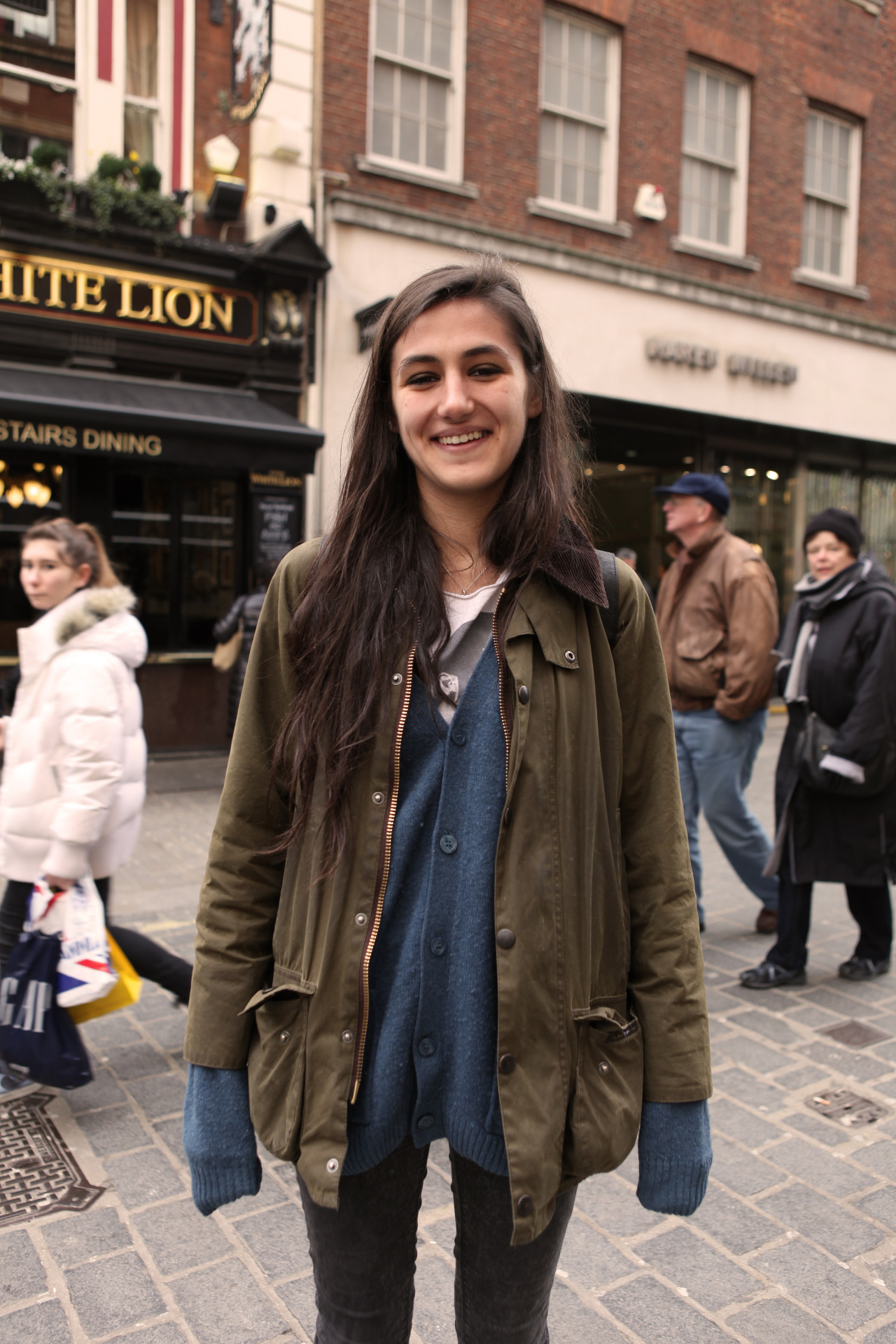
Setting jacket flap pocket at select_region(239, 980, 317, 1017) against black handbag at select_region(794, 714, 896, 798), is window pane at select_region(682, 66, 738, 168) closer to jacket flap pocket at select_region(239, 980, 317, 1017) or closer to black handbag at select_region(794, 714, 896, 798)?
black handbag at select_region(794, 714, 896, 798)

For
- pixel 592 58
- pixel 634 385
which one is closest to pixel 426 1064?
pixel 634 385

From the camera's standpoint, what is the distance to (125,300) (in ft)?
29.7

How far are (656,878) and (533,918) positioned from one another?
25 centimetres

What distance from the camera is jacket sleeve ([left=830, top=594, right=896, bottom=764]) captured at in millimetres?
4227

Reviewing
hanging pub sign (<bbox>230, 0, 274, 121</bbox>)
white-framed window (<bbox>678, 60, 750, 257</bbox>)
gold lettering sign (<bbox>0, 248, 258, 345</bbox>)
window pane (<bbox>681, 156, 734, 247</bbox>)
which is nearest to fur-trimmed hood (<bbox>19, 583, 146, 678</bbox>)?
gold lettering sign (<bbox>0, 248, 258, 345</bbox>)

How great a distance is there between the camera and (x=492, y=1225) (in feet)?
5.08

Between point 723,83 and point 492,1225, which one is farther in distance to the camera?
point 723,83

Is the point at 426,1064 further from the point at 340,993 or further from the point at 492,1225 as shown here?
the point at 492,1225

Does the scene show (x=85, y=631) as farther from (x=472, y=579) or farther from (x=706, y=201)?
(x=706, y=201)

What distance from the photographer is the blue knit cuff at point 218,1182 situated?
1560 mm

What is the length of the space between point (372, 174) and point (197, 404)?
3.15m

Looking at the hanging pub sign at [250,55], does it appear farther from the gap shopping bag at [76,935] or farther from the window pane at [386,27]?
the gap shopping bag at [76,935]

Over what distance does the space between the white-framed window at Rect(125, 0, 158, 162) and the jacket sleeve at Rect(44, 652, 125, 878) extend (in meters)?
7.83

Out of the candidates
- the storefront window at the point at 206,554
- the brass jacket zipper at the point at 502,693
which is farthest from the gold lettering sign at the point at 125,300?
the brass jacket zipper at the point at 502,693
